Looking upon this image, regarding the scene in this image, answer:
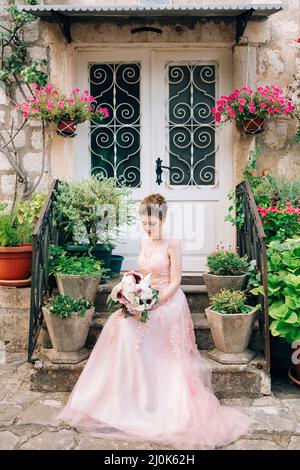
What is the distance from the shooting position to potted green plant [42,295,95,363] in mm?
4070

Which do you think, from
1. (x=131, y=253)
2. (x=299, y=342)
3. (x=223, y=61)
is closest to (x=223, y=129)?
(x=223, y=61)

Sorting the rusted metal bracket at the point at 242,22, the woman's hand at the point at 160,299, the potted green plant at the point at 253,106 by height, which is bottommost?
the woman's hand at the point at 160,299

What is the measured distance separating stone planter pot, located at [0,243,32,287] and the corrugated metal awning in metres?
2.32

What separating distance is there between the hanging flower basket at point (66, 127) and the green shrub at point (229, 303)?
2.43 m

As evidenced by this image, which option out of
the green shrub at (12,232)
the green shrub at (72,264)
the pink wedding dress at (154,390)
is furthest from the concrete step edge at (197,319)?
the green shrub at (12,232)

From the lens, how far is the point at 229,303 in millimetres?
4078

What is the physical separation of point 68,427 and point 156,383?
0.66 meters

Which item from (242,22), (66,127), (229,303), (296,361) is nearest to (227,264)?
(229,303)

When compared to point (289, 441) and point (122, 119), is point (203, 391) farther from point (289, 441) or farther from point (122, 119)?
point (122, 119)

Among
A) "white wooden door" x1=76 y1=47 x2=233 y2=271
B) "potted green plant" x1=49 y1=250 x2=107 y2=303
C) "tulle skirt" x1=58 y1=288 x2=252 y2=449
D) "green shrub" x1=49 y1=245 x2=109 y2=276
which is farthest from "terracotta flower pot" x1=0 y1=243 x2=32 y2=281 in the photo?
"tulle skirt" x1=58 y1=288 x2=252 y2=449

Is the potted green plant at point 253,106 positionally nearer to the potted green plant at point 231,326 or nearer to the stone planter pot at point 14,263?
the potted green plant at point 231,326

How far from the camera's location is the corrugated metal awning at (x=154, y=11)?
5.00m

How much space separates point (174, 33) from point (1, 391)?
395cm
